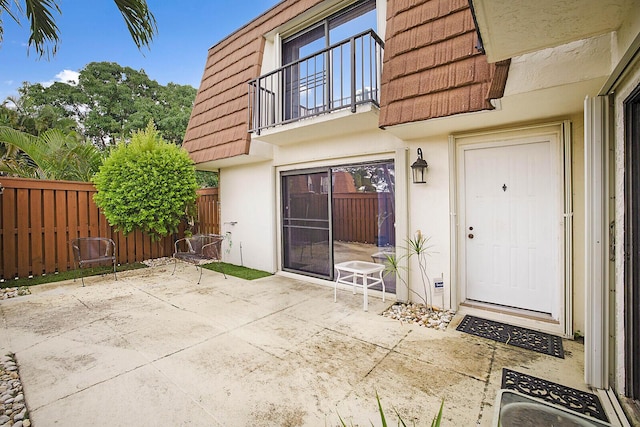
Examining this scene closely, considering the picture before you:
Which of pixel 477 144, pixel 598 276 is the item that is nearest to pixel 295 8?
pixel 477 144

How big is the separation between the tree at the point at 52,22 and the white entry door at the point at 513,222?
4190 millimetres

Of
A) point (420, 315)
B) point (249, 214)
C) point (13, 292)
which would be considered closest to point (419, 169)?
point (420, 315)

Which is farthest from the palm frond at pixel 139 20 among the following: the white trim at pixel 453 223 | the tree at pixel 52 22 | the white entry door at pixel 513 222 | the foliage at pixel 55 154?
the foliage at pixel 55 154

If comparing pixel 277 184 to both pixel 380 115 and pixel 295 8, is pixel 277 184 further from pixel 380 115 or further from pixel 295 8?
pixel 295 8

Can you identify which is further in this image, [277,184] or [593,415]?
[277,184]

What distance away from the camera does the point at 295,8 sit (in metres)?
5.72

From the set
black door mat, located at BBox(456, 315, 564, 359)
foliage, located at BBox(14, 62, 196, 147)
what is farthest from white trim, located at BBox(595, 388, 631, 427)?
foliage, located at BBox(14, 62, 196, 147)

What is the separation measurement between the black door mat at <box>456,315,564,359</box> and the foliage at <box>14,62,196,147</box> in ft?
53.5

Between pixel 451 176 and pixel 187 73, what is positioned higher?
pixel 187 73

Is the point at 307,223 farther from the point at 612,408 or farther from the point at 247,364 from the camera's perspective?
the point at 612,408

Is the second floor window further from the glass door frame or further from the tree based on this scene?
the tree

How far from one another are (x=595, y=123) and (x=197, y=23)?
598 inches

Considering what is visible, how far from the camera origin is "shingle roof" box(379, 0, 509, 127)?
328cm

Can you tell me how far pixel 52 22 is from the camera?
123 inches
